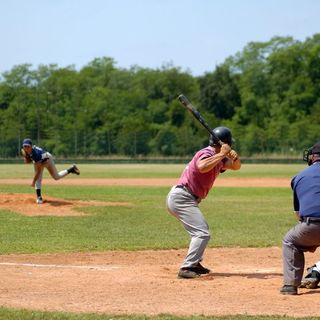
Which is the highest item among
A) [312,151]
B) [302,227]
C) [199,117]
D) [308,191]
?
[199,117]

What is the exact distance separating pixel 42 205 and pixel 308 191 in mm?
12641

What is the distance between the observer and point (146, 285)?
8.79m

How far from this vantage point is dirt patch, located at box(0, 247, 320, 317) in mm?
7398

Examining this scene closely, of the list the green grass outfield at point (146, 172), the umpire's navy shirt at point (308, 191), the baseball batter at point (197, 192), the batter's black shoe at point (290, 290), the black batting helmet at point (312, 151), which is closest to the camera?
the batter's black shoe at point (290, 290)

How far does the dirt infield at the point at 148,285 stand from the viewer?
24.3 ft

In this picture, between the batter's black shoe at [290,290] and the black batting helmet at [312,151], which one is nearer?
the batter's black shoe at [290,290]

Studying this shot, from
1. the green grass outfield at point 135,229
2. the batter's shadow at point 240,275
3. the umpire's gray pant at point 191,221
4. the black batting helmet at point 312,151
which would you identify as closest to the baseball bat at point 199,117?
the umpire's gray pant at point 191,221

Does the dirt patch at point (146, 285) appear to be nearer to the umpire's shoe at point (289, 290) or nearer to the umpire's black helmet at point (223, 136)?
the umpire's shoe at point (289, 290)

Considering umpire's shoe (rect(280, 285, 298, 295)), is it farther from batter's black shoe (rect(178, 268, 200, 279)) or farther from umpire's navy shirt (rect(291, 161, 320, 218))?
batter's black shoe (rect(178, 268, 200, 279))

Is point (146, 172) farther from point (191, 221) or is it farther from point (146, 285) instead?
point (146, 285)

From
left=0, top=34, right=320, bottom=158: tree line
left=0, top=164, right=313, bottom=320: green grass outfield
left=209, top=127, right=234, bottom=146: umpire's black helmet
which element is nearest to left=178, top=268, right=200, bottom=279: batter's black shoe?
left=209, top=127, right=234, bottom=146: umpire's black helmet

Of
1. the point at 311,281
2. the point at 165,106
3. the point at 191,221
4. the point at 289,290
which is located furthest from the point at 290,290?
the point at 165,106

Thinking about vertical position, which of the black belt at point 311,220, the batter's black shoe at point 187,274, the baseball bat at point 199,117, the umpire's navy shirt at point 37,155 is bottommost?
the batter's black shoe at point 187,274

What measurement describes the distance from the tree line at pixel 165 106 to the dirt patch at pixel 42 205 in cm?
5380
